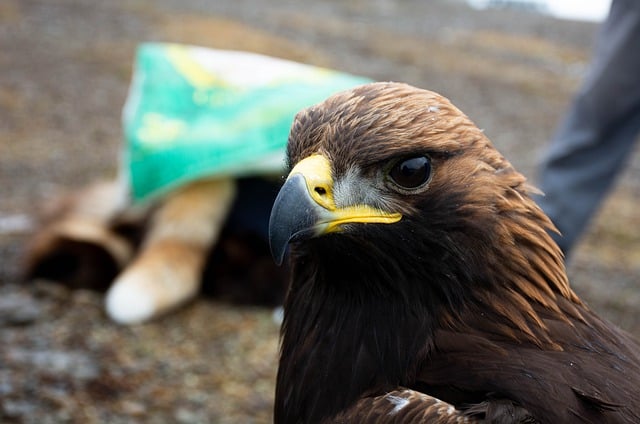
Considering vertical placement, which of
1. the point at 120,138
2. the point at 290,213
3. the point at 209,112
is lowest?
the point at 120,138

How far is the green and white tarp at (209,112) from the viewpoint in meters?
4.44

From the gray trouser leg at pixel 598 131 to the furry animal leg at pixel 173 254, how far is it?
5.79ft

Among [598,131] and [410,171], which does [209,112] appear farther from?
[410,171]

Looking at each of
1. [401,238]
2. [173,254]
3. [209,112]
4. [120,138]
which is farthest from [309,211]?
[120,138]

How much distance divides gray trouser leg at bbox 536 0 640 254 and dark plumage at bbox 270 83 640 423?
2.26 metres

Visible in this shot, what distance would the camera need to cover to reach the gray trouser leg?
398cm

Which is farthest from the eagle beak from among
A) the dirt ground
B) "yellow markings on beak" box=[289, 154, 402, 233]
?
the dirt ground

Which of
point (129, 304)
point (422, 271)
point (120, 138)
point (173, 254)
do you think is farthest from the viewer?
point (120, 138)

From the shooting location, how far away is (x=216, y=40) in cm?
1258

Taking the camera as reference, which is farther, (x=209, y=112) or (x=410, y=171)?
(x=209, y=112)

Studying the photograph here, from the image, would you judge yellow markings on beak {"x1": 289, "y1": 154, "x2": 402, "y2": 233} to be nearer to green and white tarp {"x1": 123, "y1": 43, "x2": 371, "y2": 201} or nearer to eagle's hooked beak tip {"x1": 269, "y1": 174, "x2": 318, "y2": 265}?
eagle's hooked beak tip {"x1": 269, "y1": 174, "x2": 318, "y2": 265}

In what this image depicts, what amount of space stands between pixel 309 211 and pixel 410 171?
0.81 feet

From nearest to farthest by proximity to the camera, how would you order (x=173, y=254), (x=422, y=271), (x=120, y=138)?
(x=422, y=271)
(x=173, y=254)
(x=120, y=138)

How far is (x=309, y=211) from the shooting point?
1.82m
